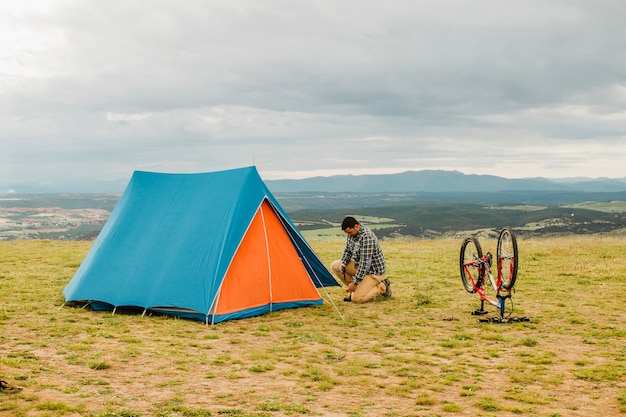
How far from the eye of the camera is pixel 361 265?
1153cm

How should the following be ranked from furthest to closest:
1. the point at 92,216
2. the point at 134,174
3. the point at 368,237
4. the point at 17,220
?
the point at 92,216 < the point at 17,220 < the point at 134,174 < the point at 368,237

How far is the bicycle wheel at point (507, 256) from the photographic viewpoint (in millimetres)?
9070

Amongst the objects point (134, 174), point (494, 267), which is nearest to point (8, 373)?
point (134, 174)

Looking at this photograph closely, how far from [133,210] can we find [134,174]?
3.47 feet

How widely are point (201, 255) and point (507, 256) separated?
5537mm

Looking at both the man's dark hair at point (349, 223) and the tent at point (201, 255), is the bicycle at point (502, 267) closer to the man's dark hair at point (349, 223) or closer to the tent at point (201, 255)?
the man's dark hair at point (349, 223)

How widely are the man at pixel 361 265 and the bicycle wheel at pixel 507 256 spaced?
2.55 metres

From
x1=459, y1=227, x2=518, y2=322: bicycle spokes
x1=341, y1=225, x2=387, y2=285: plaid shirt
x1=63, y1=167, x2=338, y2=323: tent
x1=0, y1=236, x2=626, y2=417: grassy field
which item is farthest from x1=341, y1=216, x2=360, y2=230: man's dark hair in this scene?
x1=459, y1=227, x2=518, y2=322: bicycle spokes

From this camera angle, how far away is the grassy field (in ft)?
19.0

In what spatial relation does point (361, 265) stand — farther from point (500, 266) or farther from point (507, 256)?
point (507, 256)

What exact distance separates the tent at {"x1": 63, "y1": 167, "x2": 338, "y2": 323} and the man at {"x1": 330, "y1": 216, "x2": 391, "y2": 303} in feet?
2.93

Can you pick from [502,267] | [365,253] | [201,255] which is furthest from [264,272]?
[502,267]

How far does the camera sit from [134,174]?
12594 mm

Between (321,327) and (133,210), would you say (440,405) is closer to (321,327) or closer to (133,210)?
(321,327)
